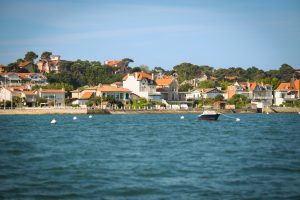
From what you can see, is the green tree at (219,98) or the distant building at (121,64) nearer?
the green tree at (219,98)

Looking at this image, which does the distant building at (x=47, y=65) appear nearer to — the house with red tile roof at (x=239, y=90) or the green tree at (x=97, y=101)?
the house with red tile roof at (x=239, y=90)

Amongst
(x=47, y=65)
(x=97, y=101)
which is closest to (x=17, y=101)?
(x=97, y=101)

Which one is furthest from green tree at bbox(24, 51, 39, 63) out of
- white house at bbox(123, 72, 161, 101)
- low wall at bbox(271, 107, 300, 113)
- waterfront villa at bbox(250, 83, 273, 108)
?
low wall at bbox(271, 107, 300, 113)

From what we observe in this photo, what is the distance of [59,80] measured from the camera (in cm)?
13262

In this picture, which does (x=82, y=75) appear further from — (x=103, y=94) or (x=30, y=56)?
(x=103, y=94)

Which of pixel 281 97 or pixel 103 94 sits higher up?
pixel 103 94

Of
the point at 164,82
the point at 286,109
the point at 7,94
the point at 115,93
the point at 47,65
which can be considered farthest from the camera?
the point at 47,65

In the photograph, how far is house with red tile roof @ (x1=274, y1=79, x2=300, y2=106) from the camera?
129 m

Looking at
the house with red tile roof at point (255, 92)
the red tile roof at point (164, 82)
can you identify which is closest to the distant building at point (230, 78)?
the house with red tile roof at point (255, 92)

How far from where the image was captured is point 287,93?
130 m

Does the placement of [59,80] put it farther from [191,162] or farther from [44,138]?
[191,162]

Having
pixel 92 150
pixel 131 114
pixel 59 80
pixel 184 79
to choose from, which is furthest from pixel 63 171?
pixel 184 79

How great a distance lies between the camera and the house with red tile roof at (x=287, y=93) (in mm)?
129250

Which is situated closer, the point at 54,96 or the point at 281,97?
the point at 54,96
